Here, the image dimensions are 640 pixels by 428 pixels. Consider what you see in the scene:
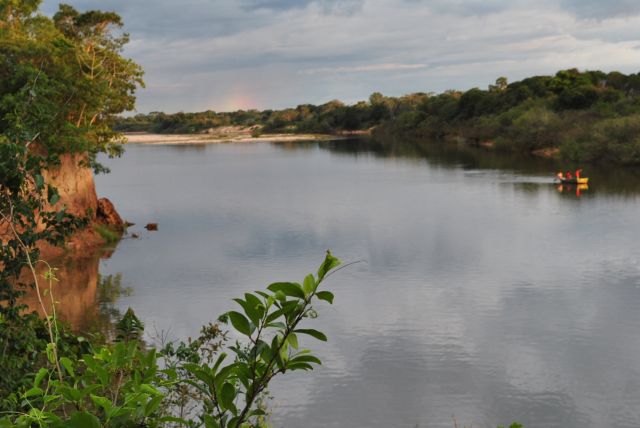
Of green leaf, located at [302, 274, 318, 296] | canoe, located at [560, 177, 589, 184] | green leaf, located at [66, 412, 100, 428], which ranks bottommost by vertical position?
canoe, located at [560, 177, 589, 184]

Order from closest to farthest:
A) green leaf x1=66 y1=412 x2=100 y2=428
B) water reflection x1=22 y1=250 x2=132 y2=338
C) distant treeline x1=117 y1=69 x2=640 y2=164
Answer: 1. green leaf x1=66 y1=412 x2=100 y2=428
2. water reflection x1=22 y1=250 x2=132 y2=338
3. distant treeline x1=117 y1=69 x2=640 y2=164

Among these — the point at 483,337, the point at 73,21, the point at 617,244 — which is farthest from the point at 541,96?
the point at 483,337

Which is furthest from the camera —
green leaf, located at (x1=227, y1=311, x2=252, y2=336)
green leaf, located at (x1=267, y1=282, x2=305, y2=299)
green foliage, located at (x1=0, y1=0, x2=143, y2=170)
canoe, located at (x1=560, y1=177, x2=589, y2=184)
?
canoe, located at (x1=560, y1=177, x2=589, y2=184)

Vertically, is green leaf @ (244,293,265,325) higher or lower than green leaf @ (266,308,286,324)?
higher

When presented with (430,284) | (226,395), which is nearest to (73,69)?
(430,284)

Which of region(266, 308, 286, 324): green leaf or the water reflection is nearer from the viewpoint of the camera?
Answer: region(266, 308, 286, 324): green leaf

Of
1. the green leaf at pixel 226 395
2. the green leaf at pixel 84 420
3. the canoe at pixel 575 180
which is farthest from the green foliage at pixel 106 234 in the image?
the green leaf at pixel 84 420

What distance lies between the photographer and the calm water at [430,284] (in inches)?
731

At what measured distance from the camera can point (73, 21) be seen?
39.2m

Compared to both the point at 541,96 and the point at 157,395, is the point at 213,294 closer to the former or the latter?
the point at 157,395

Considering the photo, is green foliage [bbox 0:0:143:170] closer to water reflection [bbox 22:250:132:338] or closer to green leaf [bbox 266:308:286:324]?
water reflection [bbox 22:250:132:338]

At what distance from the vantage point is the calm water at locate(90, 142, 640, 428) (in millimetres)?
18562

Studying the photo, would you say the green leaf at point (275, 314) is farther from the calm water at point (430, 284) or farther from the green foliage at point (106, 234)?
the green foliage at point (106, 234)

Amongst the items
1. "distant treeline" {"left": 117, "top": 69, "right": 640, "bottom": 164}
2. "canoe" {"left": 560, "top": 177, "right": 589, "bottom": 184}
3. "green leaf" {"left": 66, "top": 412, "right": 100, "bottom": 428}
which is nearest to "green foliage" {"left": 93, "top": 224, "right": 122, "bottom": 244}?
"canoe" {"left": 560, "top": 177, "right": 589, "bottom": 184}
